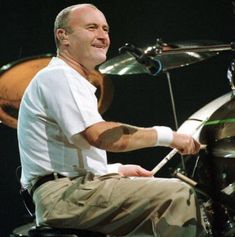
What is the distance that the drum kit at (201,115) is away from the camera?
165 cm

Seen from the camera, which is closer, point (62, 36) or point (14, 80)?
point (62, 36)

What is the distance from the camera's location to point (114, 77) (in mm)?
3711

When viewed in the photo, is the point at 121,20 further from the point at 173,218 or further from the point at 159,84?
the point at 173,218

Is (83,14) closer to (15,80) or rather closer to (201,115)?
(15,80)

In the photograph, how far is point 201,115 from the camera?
2.63 meters

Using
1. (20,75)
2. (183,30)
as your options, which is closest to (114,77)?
(183,30)

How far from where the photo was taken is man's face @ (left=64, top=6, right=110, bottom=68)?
194 centimetres

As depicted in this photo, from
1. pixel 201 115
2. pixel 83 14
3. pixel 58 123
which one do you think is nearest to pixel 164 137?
pixel 58 123

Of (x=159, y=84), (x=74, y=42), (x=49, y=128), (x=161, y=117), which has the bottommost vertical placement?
(x=161, y=117)

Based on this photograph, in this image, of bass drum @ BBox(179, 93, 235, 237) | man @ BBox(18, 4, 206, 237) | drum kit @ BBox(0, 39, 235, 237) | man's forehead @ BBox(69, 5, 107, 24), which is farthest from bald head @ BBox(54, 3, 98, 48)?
bass drum @ BBox(179, 93, 235, 237)

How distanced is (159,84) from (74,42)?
1838 millimetres

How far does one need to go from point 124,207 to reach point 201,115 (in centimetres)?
108

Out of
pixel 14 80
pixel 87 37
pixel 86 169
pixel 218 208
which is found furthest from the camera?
pixel 14 80

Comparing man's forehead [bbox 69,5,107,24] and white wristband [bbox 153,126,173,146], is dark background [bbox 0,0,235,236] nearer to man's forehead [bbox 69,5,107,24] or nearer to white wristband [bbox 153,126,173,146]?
man's forehead [bbox 69,5,107,24]
